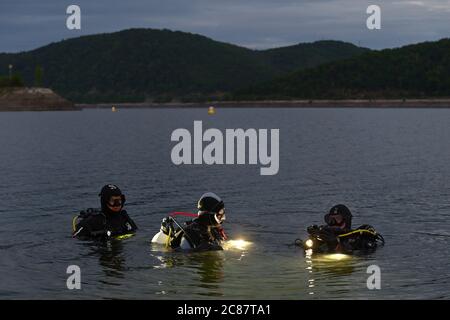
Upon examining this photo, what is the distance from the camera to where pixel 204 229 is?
23.2 meters

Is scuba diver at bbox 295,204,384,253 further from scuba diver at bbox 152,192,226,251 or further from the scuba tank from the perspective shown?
scuba diver at bbox 152,192,226,251

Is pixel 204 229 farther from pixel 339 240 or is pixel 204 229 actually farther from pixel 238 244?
pixel 339 240

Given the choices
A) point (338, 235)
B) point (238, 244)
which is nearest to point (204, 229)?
point (238, 244)

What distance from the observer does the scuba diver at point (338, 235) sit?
75.4ft

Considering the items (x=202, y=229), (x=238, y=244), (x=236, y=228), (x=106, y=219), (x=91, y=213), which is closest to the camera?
(x=202, y=229)

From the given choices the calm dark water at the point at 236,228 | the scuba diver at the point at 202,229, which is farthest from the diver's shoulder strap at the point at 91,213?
the scuba diver at the point at 202,229

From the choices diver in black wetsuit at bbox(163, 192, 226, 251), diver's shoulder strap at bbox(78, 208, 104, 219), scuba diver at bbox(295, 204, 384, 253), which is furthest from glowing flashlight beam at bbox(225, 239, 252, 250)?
diver's shoulder strap at bbox(78, 208, 104, 219)

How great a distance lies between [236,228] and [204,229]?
7102 millimetres

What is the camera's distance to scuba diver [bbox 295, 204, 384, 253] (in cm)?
2298

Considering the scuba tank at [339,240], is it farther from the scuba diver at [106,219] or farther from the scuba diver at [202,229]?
the scuba diver at [106,219]

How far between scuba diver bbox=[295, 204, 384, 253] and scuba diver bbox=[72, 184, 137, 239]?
629 centimetres

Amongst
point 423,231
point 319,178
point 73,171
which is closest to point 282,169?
point 319,178

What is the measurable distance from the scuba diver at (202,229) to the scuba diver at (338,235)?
8.95ft
